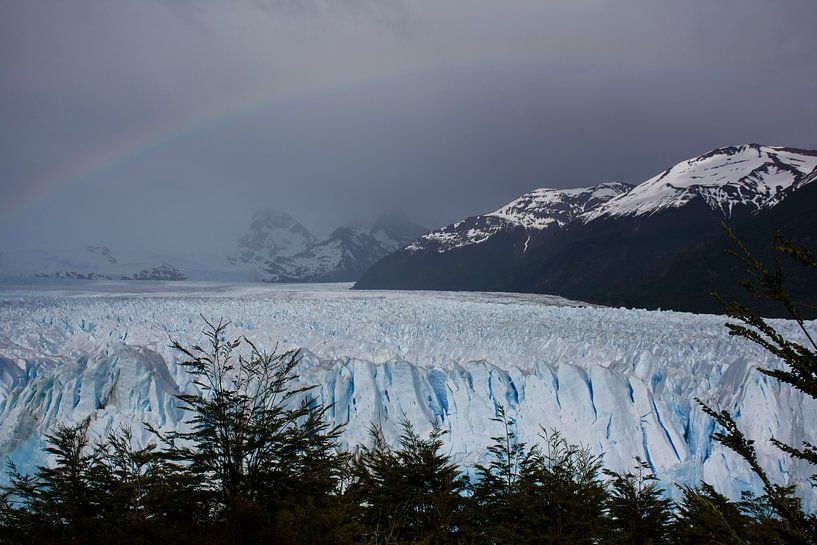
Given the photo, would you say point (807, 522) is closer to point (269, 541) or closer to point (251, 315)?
point (269, 541)

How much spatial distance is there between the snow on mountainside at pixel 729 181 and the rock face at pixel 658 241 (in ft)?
0.61

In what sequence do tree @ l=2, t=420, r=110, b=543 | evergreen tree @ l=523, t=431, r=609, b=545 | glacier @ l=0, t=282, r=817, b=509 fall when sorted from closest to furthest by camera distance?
tree @ l=2, t=420, r=110, b=543 < evergreen tree @ l=523, t=431, r=609, b=545 < glacier @ l=0, t=282, r=817, b=509

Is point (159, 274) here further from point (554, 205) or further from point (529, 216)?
point (554, 205)

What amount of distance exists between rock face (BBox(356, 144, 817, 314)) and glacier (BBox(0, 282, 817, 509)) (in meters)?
30.7

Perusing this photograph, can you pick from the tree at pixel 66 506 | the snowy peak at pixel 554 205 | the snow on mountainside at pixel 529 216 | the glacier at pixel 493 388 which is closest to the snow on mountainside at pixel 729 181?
the snowy peak at pixel 554 205

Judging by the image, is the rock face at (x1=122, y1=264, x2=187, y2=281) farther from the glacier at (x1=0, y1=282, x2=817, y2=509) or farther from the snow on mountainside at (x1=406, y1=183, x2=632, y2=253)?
the glacier at (x1=0, y1=282, x2=817, y2=509)

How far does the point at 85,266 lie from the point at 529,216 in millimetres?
153675

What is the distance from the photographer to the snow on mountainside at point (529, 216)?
135375mm

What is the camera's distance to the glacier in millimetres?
15883

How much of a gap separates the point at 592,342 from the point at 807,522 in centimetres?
2057

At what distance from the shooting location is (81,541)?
620 centimetres

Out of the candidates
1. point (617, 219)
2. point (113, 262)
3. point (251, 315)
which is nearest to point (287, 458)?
point (251, 315)

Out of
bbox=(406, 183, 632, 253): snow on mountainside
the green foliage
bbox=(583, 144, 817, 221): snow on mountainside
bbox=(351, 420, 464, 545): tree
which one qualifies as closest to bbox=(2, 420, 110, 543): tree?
bbox=(351, 420, 464, 545): tree

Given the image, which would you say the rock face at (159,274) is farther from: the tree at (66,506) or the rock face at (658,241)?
the tree at (66,506)
